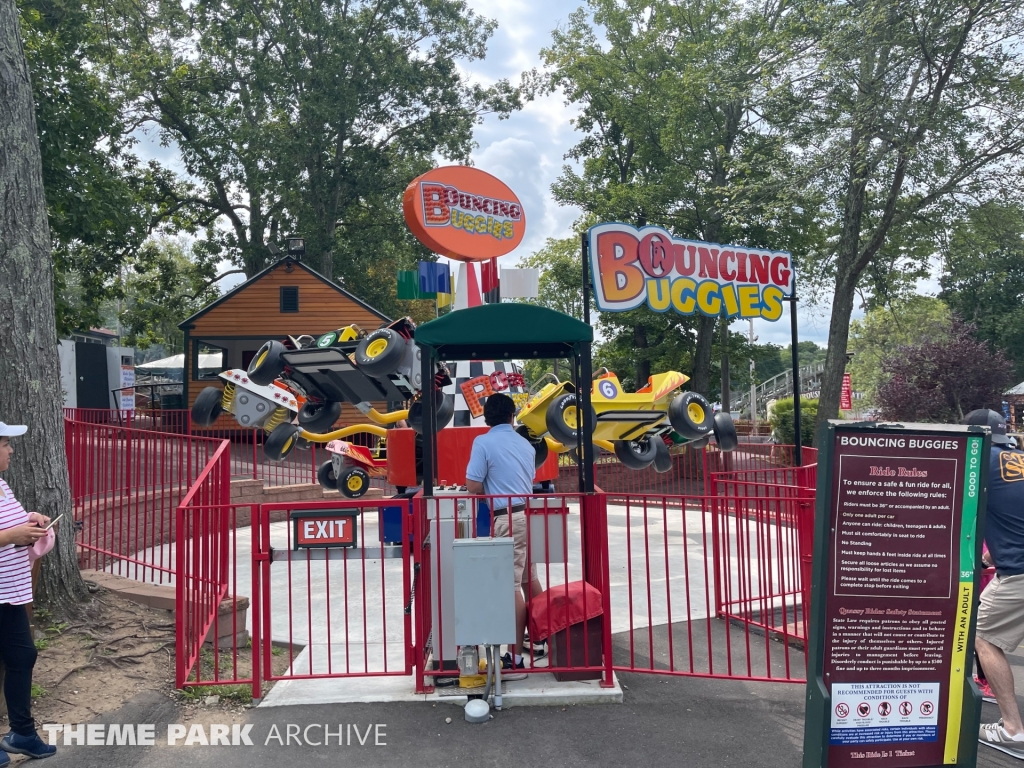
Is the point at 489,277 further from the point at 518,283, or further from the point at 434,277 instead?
the point at 434,277

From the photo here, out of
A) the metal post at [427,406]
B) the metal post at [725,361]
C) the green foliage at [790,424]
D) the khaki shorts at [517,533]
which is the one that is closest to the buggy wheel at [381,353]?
the metal post at [427,406]

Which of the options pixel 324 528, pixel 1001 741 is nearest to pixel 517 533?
pixel 324 528

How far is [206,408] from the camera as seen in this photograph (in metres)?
10.3

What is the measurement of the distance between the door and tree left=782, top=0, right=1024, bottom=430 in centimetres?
1956

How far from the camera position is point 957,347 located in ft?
85.9

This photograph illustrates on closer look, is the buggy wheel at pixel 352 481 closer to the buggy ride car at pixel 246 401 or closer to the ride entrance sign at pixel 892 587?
the buggy ride car at pixel 246 401

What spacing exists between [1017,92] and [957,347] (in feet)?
36.8

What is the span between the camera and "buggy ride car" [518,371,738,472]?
946 centimetres

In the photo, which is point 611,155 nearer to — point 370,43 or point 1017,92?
point 370,43

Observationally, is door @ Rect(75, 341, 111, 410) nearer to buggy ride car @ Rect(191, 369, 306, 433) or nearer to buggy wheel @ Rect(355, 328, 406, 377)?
buggy ride car @ Rect(191, 369, 306, 433)

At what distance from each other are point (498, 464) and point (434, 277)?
586 cm

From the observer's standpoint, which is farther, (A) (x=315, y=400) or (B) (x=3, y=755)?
(A) (x=315, y=400)

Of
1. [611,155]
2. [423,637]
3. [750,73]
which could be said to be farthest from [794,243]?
[423,637]

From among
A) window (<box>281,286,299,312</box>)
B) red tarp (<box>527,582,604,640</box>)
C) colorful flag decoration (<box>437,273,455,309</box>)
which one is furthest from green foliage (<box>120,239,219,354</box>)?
red tarp (<box>527,582,604,640</box>)
